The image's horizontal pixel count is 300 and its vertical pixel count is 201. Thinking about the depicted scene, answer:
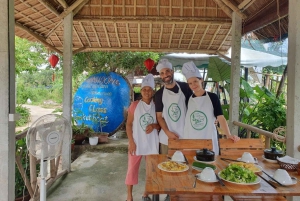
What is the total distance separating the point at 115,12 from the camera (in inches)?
172

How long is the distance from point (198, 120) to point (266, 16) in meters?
2.03

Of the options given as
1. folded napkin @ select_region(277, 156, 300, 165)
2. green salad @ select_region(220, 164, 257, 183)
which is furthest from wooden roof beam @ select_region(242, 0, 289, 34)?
green salad @ select_region(220, 164, 257, 183)

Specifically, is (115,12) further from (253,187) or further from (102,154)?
(253,187)

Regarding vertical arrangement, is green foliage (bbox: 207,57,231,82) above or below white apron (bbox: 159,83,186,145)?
above

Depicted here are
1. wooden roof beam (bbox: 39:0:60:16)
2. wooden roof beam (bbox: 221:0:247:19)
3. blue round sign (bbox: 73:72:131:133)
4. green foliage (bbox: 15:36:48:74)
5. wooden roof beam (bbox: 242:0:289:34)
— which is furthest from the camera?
green foliage (bbox: 15:36:48:74)

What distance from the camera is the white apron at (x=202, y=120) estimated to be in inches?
95.6

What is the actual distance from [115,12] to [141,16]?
495mm

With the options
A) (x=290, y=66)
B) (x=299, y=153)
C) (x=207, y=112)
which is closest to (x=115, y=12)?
(x=207, y=112)

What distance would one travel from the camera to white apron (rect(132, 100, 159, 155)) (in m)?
2.72

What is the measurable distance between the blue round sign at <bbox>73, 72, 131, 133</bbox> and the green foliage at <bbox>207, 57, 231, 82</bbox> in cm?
271

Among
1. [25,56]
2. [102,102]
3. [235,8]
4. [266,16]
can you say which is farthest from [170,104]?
[25,56]

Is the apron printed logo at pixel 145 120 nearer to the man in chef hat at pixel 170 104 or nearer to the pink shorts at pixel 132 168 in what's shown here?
the man in chef hat at pixel 170 104

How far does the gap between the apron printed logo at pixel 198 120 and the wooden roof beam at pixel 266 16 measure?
1674 mm

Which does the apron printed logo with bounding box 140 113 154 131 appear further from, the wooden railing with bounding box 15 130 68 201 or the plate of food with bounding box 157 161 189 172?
the wooden railing with bounding box 15 130 68 201
